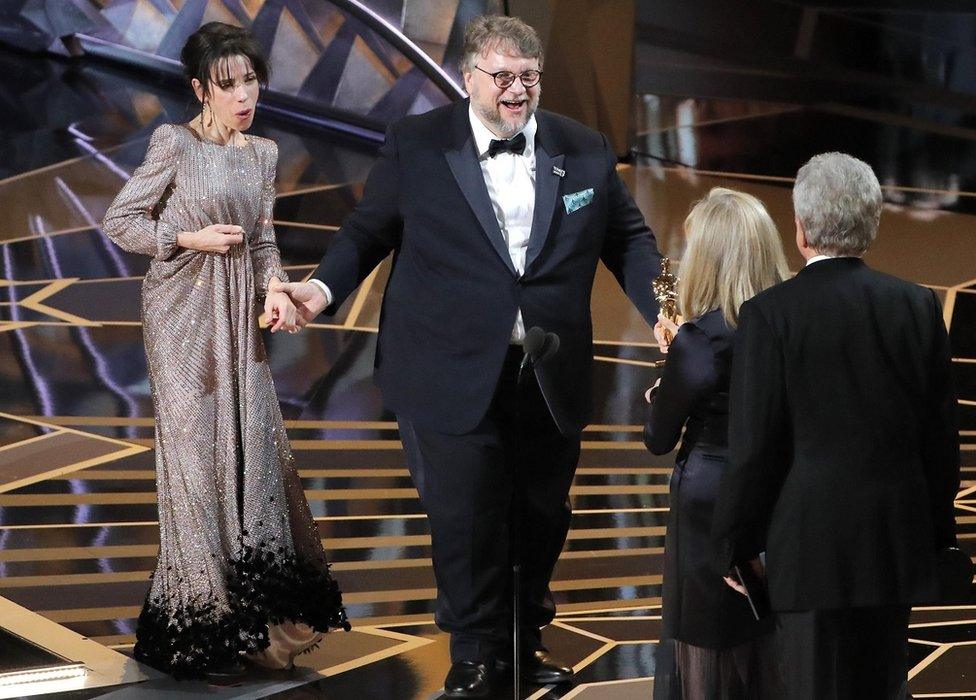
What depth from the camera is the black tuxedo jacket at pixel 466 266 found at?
373 cm

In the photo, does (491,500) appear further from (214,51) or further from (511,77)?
(214,51)

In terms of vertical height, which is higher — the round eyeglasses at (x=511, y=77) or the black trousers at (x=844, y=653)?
the round eyeglasses at (x=511, y=77)

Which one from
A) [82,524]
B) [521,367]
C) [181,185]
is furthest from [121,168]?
[521,367]

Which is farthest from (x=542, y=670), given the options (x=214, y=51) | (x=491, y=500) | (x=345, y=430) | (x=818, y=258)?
(x=345, y=430)

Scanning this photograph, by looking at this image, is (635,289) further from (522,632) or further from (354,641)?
(354,641)

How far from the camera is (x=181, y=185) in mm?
3900

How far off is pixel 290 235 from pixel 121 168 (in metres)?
2.29

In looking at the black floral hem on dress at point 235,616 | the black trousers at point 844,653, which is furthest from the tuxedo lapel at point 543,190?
the black trousers at point 844,653

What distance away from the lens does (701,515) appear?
10.4 ft

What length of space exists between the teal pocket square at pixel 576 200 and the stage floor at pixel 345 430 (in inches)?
47.0

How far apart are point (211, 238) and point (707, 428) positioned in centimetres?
137

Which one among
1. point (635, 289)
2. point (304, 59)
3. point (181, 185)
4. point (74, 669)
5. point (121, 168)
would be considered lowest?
point (74, 669)

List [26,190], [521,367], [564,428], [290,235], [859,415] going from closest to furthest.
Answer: [859,415] < [521,367] < [564,428] < [290,235] < [26,190]

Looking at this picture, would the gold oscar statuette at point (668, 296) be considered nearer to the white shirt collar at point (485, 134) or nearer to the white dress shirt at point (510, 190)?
the white dress shirt at point (510, 190)
